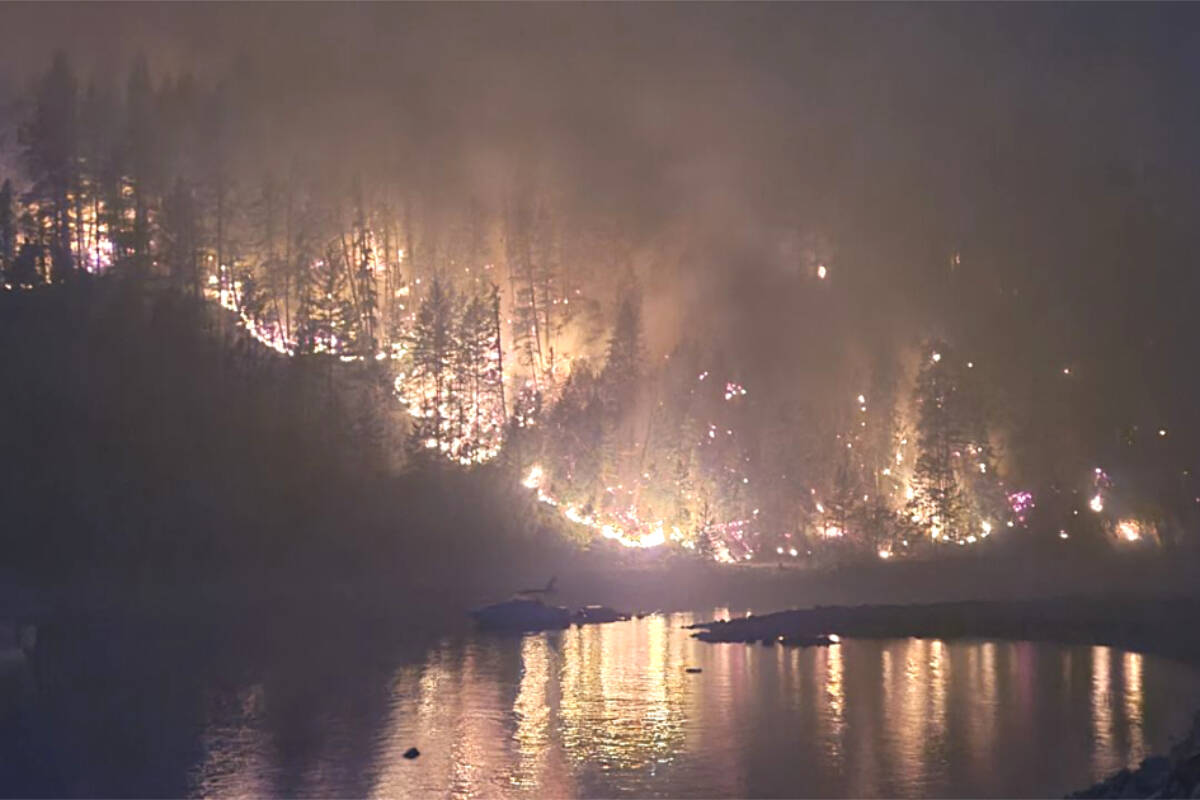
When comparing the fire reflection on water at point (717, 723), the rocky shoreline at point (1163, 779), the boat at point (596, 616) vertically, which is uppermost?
the boat at point (596, 616)

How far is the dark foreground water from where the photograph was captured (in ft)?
153

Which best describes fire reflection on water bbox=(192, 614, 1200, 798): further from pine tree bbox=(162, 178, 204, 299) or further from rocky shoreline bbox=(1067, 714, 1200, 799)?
pine tree bbox=(162, 178, 204, 299)

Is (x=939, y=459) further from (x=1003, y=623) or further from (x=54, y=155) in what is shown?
(x=54, y=155)

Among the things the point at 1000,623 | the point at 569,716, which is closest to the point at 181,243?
the point at 569,716

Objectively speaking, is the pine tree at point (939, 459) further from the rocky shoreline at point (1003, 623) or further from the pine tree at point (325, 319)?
the pine tree at point (325, 319)

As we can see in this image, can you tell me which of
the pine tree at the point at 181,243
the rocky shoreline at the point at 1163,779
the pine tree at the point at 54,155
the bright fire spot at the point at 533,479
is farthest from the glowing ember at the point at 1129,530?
the pine tree at the point at 54,155

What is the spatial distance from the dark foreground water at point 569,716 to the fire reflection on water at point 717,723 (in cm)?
18

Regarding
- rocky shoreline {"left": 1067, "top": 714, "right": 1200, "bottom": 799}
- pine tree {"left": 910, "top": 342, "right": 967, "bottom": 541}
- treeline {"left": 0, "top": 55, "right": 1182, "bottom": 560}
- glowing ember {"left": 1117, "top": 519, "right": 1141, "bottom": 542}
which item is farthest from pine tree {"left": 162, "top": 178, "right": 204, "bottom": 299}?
glowing ember {"left": 1117, "top": 519, "right": 1141, "bottom": 542}

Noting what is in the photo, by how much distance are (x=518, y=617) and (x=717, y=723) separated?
3589cm

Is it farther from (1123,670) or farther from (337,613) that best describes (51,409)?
(1123,670)

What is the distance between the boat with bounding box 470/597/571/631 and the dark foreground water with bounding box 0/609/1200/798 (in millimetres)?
4944

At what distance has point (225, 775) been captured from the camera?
156ft

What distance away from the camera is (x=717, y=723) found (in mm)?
56250

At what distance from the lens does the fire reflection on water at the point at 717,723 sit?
152ft
